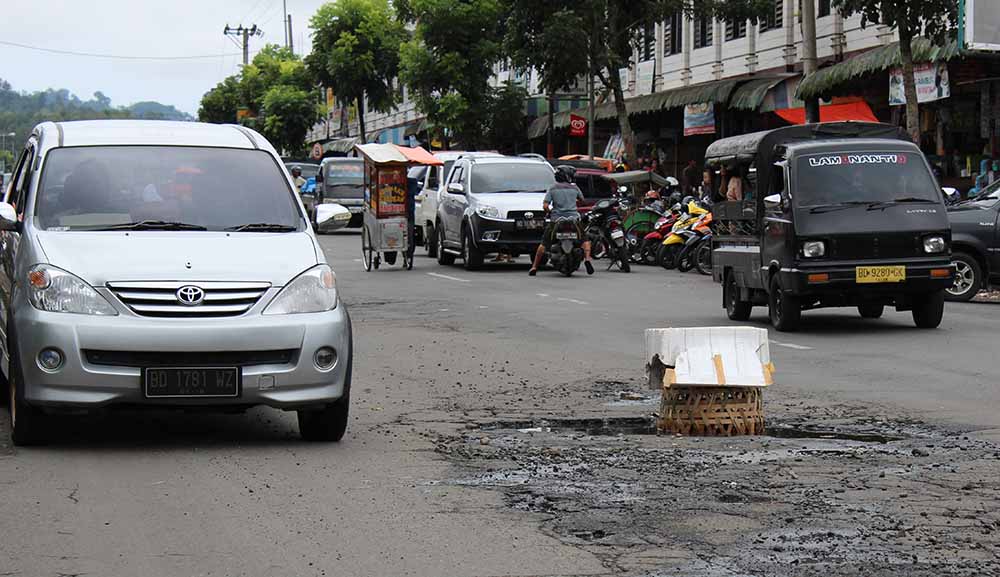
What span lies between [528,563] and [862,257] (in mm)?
10818

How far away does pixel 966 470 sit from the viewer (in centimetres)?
798

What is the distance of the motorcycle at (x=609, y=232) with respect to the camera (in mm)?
28203

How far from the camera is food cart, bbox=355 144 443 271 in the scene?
28.2 m

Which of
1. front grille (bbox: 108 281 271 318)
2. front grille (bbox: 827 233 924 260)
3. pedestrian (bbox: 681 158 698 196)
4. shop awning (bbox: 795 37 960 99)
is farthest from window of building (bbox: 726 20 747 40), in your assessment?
front grille (bbox: 108 281 271 318)

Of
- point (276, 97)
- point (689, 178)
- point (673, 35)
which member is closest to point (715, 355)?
point (689, 178)

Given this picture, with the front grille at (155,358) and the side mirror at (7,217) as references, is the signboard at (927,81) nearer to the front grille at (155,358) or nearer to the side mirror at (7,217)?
the side mirror at (7,217)

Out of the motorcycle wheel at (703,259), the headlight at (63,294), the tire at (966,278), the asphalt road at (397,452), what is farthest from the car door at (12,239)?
the motorcycle wheel at (703,259)

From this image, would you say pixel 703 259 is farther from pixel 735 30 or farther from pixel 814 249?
pixel 735 30

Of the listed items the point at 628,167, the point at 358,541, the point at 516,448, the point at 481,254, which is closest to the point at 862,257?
the point at 516,448

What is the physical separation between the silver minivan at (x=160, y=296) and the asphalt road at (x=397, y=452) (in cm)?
37

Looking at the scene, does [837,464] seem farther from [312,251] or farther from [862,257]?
[862,257]

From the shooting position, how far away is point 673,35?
49.7 m

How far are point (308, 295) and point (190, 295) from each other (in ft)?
2.23

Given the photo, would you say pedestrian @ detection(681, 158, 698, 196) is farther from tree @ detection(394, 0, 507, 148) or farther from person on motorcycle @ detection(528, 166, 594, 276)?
tree @ detection(394, 0, 507, 148)
